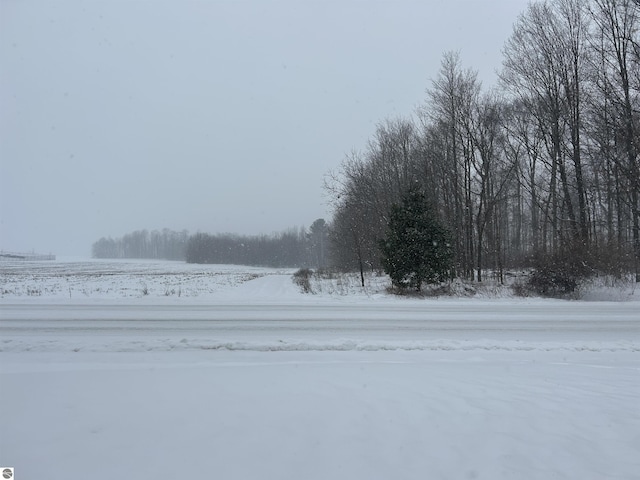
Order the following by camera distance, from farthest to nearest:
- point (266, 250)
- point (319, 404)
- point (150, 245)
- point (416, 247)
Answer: point (150, 245) < point (266, 250) < point (416, 247) < point (319, 404)

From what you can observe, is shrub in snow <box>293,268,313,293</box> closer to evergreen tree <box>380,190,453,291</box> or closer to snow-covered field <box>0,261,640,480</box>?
evergreen tree <box>380,190,453,291</box>

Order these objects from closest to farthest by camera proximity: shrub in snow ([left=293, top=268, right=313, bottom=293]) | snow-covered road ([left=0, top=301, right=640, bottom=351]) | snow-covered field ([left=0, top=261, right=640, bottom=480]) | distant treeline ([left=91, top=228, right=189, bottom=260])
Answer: snow-covered field ([left=0, top=261, right=640, bottom=480]), snow-covered road ([left=0, top=301, right=640, bottom=351]), shrub in snow ([left=293, top=268, right=313, bottom=293]), distant treeline ([left=91, top=228, right=189, bottom=260])

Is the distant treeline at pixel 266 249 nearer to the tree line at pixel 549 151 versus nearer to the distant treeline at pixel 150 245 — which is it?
the distant treeline at pixel 150 245

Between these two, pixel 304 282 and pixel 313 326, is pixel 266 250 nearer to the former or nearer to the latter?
pixel 304 282

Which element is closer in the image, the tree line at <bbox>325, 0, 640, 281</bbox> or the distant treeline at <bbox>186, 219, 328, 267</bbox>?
the tree line at <bbox>325, 0, 640, 281</bbox>

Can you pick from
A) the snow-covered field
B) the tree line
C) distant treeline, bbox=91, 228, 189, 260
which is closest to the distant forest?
the tree line

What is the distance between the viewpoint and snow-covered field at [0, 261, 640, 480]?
3.43 meters

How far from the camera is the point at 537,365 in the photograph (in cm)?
654

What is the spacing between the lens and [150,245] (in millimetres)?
189000

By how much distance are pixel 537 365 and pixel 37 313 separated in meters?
13.5

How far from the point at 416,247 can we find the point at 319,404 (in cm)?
1616

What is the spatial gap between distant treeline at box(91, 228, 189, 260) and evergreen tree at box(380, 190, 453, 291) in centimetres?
16869

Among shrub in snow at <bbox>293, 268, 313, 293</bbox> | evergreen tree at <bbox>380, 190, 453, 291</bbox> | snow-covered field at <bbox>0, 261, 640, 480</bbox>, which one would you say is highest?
evergreen tree at <bbox>380, 190, 453, 291</bbox>

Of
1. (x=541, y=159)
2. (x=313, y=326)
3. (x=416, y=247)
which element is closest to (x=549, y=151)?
(x=541, y=159)
